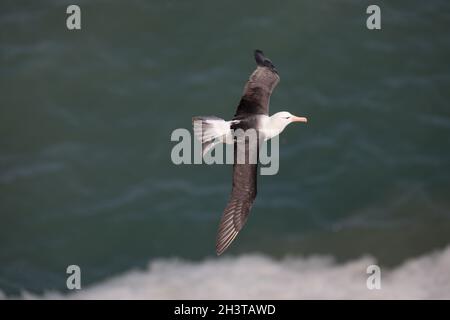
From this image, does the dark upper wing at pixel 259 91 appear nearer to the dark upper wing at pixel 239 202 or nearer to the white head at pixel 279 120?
the white head at pixel 279 120

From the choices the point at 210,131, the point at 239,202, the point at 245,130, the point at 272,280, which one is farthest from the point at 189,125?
the point at 239,202

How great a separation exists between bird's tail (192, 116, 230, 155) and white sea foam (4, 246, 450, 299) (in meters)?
2.92

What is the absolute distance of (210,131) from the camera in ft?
55.6

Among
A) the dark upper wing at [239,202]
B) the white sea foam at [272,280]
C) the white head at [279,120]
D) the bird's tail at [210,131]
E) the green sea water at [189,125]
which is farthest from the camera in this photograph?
the green sea water at [189,125]

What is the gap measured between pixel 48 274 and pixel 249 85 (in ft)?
15.0

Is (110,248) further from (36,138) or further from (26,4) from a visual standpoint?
(26,4)

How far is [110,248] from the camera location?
62.7 feet

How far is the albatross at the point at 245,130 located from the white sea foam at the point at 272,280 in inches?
77.9

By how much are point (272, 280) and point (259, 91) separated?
3.26m

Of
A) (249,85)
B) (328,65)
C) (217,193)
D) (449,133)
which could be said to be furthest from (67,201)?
(449,133)

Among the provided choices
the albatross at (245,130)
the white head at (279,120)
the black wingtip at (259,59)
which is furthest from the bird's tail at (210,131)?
the black wingtip at (259,59)

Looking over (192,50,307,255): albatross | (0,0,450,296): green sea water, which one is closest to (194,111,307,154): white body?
(192,50,307,255): albatross

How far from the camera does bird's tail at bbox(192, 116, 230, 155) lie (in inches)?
663

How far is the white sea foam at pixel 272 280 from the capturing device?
61.5 ft
